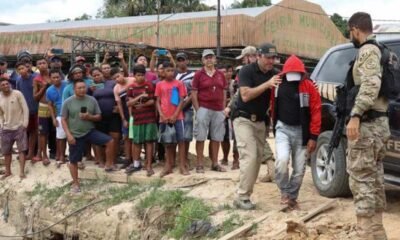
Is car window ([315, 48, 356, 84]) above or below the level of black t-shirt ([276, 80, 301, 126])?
above

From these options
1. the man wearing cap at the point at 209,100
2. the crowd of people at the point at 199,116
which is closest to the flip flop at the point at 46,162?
the crowd of people at the point at 199,116

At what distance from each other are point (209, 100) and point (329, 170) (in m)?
2.45

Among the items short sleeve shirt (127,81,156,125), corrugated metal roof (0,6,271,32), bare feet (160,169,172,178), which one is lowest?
bare feet (160,169,172,178)

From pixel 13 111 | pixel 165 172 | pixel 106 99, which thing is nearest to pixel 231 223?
pixel 165 172

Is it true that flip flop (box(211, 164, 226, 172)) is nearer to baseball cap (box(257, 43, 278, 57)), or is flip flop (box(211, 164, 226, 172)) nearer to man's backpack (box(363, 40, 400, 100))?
baseball cap (box(257, 43, 278, 57))

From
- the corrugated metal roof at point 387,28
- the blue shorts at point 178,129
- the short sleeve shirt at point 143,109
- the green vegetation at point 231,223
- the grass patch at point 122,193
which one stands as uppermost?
the corrugated metal roof at point 387,28

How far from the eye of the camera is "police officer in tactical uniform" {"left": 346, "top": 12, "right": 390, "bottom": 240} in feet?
16.6

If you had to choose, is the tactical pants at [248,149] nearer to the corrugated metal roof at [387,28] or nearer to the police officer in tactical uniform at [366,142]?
the police officer in tactical uniform at [366,142]

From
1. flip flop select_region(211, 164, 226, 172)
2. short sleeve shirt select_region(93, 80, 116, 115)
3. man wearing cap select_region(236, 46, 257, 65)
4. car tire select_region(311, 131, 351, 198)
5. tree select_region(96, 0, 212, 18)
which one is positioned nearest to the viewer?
car tire select_region(311, 131, 351, 198)

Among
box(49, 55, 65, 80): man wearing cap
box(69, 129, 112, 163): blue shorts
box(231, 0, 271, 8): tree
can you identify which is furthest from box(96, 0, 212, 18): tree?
box(69, 129, 112, 163): blue shorts

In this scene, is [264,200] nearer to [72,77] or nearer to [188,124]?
[188,124]

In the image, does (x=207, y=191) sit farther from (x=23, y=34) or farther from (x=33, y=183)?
(x=23, y=34)

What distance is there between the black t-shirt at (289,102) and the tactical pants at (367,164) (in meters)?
1.26

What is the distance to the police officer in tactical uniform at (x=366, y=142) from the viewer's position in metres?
5.07
